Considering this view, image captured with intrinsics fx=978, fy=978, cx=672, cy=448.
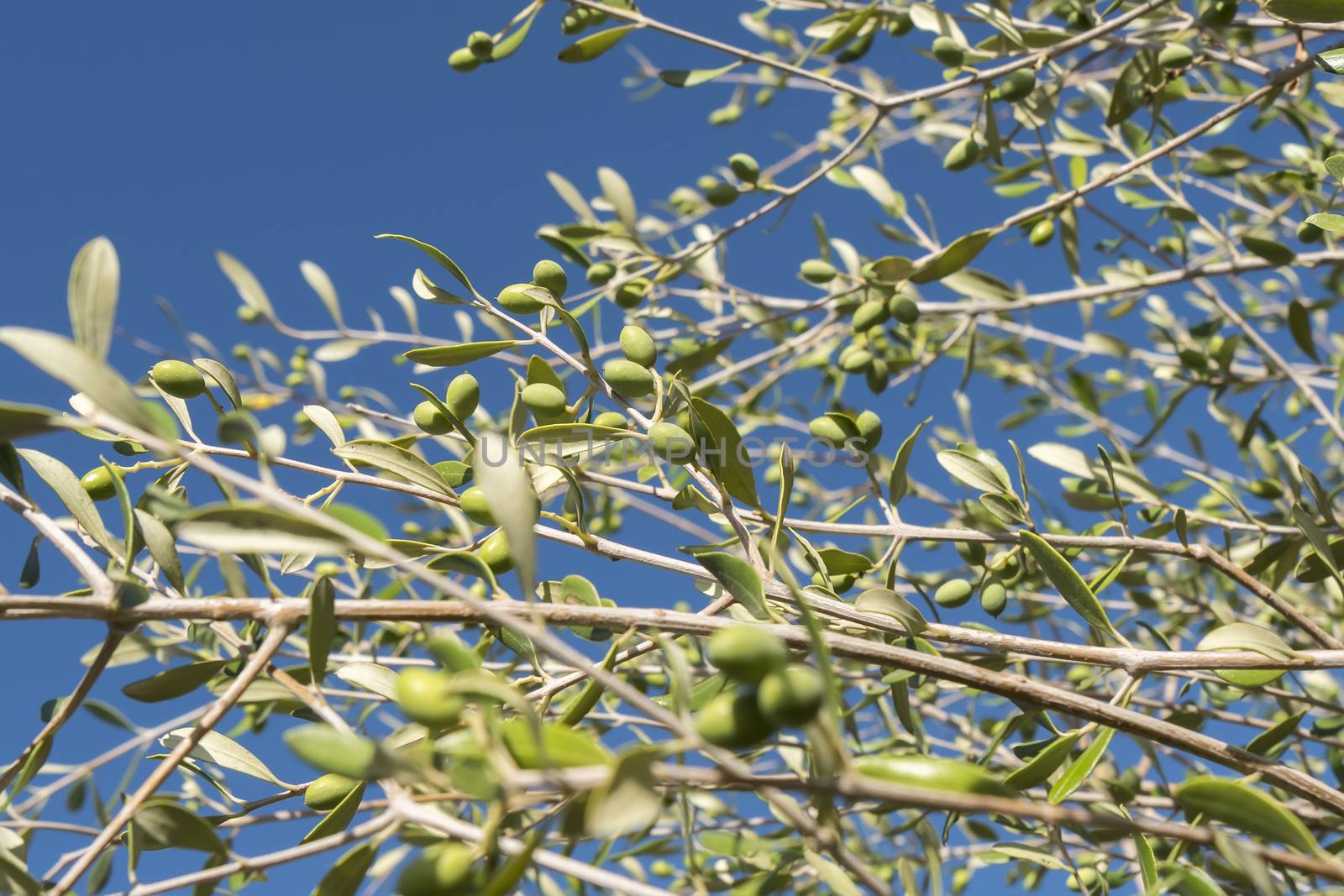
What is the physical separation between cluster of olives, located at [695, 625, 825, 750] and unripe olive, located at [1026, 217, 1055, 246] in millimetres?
1796

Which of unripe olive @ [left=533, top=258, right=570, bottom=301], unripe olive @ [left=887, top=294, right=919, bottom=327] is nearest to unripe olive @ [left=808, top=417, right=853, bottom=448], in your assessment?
unripe olive @ [left=533, top=258, right=570, bottom=301]

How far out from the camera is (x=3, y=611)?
2.72ft

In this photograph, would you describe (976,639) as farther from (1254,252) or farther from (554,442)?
(1254,252)

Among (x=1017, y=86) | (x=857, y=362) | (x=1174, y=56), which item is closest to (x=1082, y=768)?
Answer: (x=857, y=362)

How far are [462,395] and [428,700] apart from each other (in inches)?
22.4

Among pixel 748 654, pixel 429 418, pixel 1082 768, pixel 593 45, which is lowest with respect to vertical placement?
pixel 1082 768

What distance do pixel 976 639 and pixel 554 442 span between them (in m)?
0.50

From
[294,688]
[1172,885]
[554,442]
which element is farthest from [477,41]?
[1172,885]

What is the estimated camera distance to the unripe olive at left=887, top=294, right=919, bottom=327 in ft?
6.01

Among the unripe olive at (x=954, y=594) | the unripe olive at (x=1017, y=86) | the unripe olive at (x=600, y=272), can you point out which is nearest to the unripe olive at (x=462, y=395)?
the unripe olive at (x=954, y=594)

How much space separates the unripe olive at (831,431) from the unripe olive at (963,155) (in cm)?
89

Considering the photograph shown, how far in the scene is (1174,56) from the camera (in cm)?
180

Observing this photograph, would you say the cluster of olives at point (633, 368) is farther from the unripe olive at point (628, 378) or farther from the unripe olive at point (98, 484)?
the unripe olive at point (98, 484)

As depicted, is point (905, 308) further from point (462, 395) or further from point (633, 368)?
point (462, 395)
